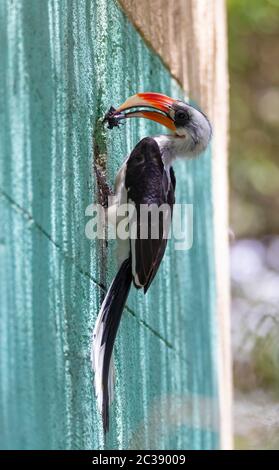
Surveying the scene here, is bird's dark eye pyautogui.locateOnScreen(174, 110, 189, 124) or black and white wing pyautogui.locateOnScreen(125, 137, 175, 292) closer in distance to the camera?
black and white wing pyautogui.locateOnScreen(125, 137, 175, 292)

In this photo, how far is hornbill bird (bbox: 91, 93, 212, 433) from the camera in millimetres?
2916

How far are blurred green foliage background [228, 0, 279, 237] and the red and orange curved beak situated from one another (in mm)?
5011

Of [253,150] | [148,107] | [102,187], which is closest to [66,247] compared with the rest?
[102,187]

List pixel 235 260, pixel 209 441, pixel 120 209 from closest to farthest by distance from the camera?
pixel 120 209, pixel 209 441, pixel 235 260

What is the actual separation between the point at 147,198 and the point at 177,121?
35 cm

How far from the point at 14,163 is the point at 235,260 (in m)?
6.08

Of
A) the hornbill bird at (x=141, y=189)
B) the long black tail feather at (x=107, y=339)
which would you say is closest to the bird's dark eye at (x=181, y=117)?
the hornbill bird at (x=141, y=189)

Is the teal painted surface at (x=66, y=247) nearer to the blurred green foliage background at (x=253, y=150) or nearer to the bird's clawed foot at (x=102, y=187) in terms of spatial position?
the bird's clawed foot at (x=102, y=187)

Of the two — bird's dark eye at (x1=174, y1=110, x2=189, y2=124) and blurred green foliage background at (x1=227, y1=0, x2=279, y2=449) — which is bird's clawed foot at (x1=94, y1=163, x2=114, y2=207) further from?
blurred green foliage background at (x1=227, y1=0, x2=279, y2=449)

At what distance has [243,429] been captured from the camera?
6.92 meters

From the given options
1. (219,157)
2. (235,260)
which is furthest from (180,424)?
(235,260)

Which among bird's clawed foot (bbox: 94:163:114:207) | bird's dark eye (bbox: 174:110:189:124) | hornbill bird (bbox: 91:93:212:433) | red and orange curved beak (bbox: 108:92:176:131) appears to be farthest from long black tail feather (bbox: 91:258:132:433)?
bird's dark eye (bbox: 174:110:189:124)
